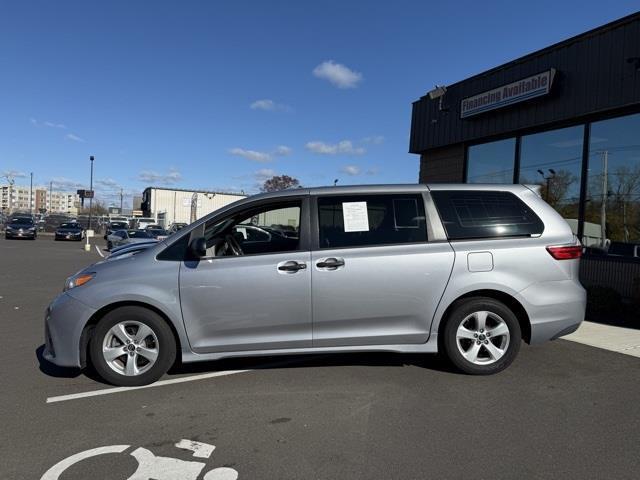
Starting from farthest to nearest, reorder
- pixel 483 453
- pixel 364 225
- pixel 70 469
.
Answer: pixel 364 225 → pixel 483 453 → pixel 70 469

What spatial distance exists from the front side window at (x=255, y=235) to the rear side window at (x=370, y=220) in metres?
0.30

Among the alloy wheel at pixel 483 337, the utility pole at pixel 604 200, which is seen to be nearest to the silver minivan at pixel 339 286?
the alloy wheel at pixel 483 337

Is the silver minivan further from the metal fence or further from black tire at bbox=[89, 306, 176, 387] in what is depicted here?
the metal fence

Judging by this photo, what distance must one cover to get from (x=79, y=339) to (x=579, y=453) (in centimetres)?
408

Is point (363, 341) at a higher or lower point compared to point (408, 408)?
higher

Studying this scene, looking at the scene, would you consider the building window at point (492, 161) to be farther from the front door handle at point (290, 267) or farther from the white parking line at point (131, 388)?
the white parking line at point (131, 388)

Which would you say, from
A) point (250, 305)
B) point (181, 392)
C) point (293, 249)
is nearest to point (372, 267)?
point (293, 249)

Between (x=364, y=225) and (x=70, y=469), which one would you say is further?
(x=364, y=225)

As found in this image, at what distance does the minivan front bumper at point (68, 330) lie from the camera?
4.49 metres

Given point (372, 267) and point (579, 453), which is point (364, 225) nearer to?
point (372, 267)

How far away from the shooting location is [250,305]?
452 cm

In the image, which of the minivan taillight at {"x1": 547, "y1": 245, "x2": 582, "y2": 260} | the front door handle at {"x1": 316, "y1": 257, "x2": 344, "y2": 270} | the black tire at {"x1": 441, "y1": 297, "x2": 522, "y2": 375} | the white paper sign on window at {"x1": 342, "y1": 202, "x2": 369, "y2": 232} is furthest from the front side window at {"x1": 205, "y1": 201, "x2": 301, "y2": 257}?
the minivan taillight at {"x1": 547, "y1": 245, "x2": 582, "y2": 260}

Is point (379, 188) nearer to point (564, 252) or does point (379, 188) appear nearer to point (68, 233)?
point (564, 252)

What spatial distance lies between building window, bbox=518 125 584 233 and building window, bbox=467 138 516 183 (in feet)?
1.41
